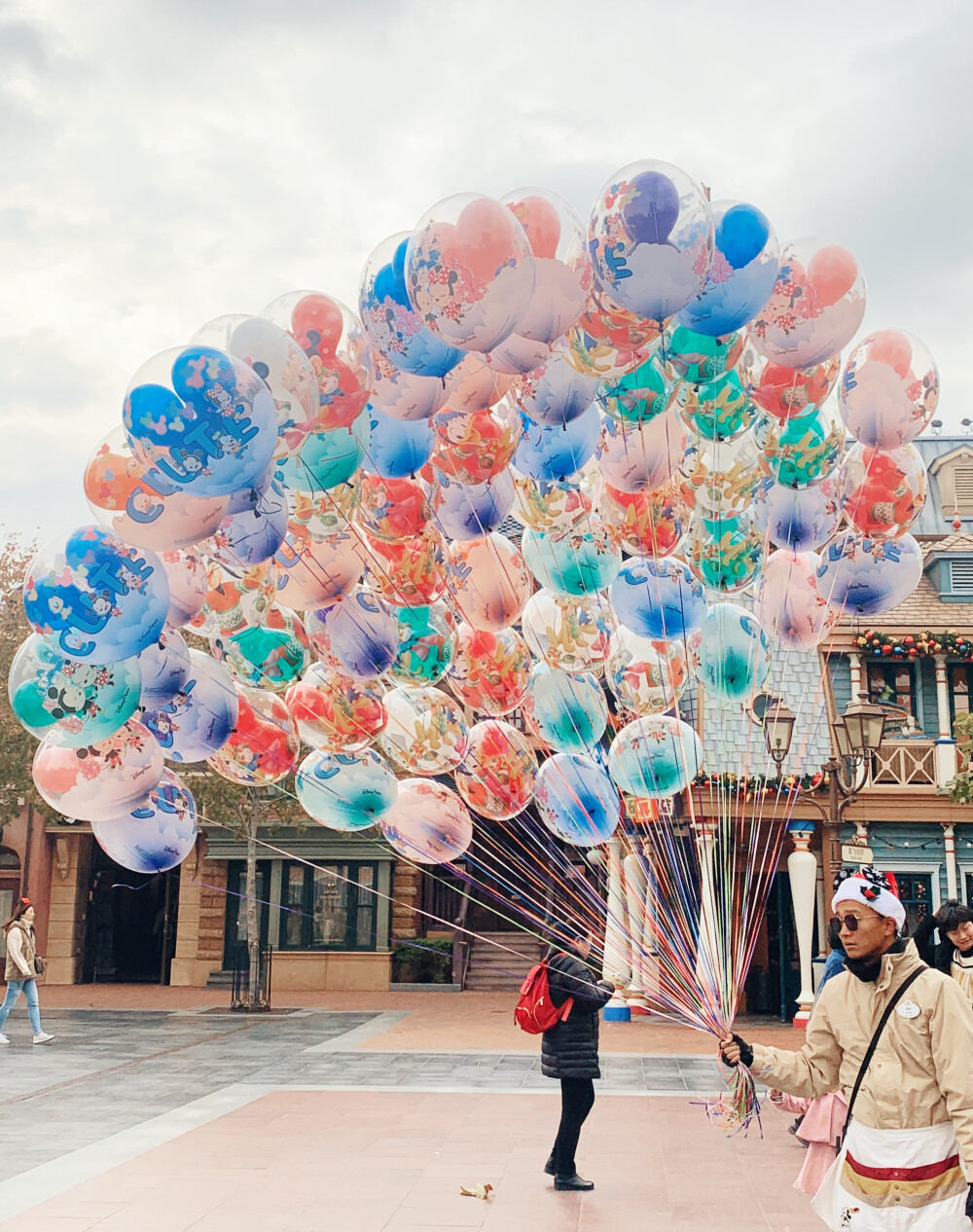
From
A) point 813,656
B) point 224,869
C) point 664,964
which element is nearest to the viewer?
point 664,964

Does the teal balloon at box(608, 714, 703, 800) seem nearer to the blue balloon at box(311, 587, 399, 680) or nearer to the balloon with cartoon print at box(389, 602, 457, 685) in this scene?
the balloon with cartoon print at box(389, 602, 457, 685)

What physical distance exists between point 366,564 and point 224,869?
19600mm

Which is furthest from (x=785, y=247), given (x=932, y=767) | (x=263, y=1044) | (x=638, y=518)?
(x=932, y=767)

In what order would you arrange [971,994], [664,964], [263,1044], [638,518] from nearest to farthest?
[971,994], [664,964], [638,518], [263,1044]

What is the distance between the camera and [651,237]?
15.5 feet

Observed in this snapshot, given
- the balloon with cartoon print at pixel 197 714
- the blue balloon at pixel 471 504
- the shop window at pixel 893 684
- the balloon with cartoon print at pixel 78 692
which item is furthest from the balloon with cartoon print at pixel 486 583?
the shop window at pixel 893 684

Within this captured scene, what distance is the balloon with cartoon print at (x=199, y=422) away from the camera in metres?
4.55

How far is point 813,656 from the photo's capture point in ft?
65.4

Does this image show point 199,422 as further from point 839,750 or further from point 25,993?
point 25,993

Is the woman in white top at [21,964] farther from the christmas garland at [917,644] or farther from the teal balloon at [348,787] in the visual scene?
the christmas garland at [917,644]

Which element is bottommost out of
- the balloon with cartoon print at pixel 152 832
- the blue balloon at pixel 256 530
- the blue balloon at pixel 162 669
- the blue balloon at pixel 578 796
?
the balloon with cartoon print at pixel 152 832

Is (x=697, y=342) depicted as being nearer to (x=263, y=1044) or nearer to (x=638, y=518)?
(x=638, y=518)

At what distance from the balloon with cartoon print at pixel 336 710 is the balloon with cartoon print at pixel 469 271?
2.49m

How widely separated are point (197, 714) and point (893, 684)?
17756 mm
